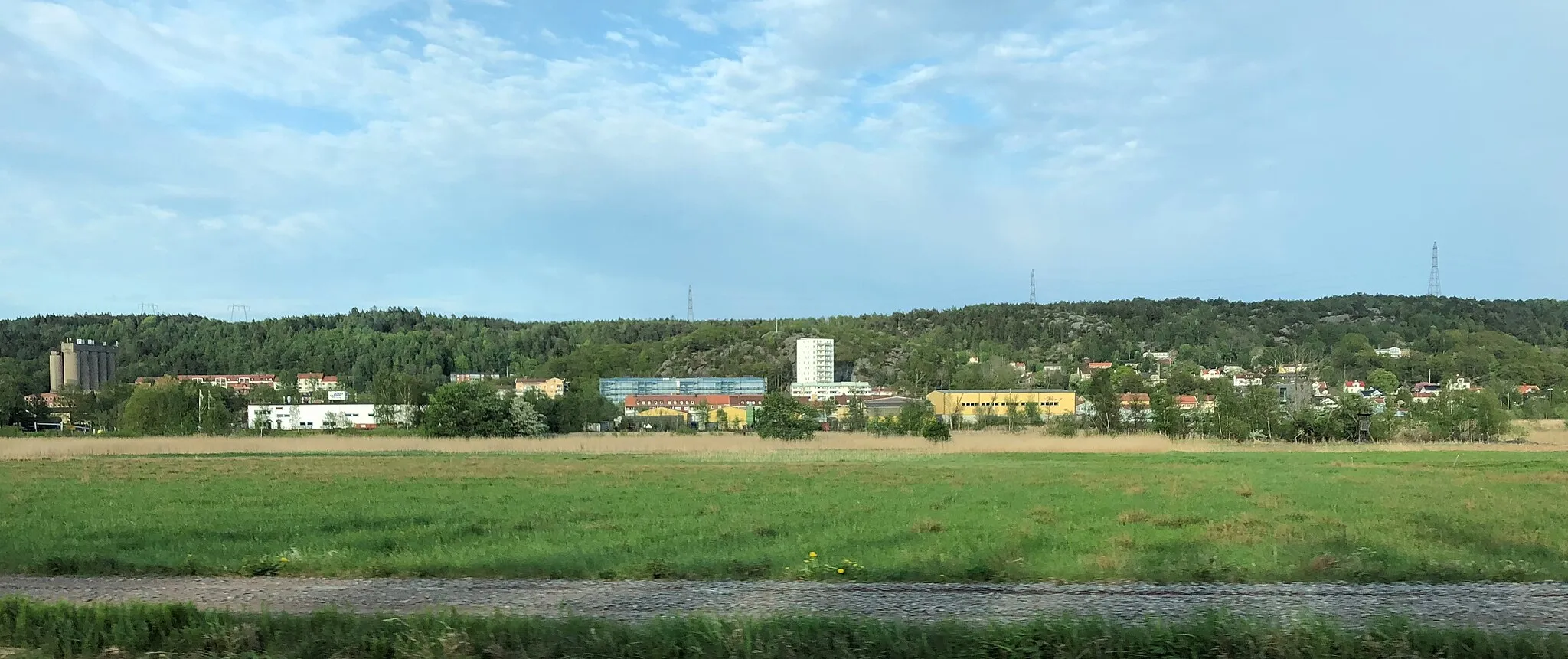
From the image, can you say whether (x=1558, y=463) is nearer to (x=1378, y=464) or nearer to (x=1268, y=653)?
(x=1378, y=464)

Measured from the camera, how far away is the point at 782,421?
77.6 metres

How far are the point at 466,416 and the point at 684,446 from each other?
83.2 ft

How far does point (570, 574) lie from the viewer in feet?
45.2

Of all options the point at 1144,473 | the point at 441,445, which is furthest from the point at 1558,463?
the point at 441,445

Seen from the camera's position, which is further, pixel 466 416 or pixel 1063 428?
pixel 466 416

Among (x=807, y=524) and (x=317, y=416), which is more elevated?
(x=807, y=524)

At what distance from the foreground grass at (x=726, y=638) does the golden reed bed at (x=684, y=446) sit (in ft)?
144

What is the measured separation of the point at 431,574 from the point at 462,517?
769cm

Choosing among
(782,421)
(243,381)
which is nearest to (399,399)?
(782,421)

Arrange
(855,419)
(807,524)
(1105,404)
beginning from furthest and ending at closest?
(855,419)
(1105,404)
(807,524)

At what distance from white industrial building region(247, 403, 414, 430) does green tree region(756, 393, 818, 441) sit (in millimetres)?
55740

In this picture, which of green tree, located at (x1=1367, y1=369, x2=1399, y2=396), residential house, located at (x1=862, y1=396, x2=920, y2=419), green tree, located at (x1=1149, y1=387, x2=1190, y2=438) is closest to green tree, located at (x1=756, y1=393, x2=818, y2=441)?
green tree, located at (x1=1149, y1=387, x2=1190, y2=438)

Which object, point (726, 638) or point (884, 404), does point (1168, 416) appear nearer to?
point (884, 404)

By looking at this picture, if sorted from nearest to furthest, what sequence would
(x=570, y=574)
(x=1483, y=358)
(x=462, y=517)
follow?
(x=570, y=574)
(x=462, y=517)
(x=1483, y=358)
